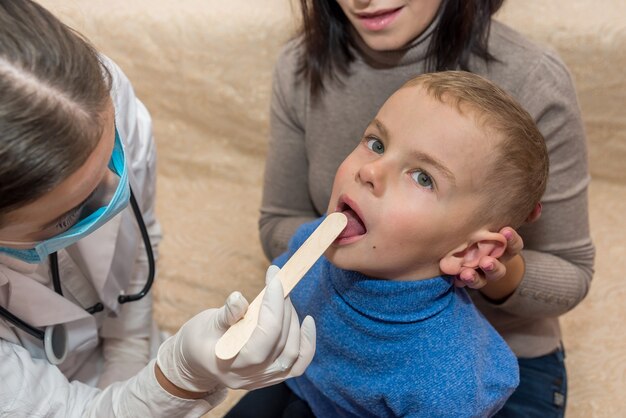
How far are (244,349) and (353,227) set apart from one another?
0.23 meters

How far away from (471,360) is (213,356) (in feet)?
1.19

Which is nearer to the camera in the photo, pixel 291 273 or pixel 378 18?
pixel 291 273

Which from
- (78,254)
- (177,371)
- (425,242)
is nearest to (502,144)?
(425,242)

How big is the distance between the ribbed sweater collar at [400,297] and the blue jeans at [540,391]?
0.38m

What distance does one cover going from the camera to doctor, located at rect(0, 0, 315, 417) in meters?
0.81

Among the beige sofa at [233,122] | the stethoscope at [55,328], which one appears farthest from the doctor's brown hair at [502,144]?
the beige sofa at [233,122]

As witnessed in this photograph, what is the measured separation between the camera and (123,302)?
132 cm

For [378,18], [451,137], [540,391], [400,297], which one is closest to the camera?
[451,137]

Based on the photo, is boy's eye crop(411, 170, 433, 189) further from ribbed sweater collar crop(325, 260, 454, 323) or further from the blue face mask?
the blue face mask

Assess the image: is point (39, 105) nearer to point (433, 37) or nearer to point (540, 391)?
point (433, 37)

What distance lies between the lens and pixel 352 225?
99 centimetres

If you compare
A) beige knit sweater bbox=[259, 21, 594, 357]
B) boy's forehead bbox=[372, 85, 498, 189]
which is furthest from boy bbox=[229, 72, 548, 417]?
beige knit sweater bbox=[259, 21, 594, 357]

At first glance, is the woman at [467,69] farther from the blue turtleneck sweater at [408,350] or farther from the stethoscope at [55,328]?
the stethoscope at [55,328]

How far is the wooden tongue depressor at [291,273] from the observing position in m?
0.88
